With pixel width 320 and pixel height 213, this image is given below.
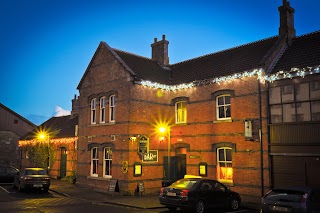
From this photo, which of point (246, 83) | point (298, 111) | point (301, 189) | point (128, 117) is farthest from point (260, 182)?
point (128, 117)

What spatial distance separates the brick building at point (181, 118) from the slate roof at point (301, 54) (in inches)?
11.6

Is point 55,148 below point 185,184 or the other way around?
the other way around

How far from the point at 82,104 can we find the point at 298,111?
49.9 ft

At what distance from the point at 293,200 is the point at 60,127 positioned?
2722cm

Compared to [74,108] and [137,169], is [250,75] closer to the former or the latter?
[137,169]

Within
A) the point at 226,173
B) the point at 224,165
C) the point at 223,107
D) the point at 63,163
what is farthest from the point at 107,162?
the point at 63,163

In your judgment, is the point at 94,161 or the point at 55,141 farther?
the point at 55,141

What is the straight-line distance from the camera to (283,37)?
766 inches

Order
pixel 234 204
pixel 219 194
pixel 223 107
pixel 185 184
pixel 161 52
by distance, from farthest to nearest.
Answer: pixel 161 52, pixel 223 107, pixel 234 204, pixel 219 194, pixel 185 184

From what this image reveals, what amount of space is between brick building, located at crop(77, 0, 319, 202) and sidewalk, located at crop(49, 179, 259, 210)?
2.55ft

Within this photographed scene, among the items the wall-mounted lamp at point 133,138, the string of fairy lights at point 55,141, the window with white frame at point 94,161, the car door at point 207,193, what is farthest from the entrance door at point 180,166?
the string of fairy lights at point 55,141

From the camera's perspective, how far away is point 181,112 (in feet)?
72.9

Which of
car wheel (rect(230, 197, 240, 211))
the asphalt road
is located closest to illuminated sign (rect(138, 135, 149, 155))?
the asphalt road

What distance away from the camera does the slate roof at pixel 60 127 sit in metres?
30.8
